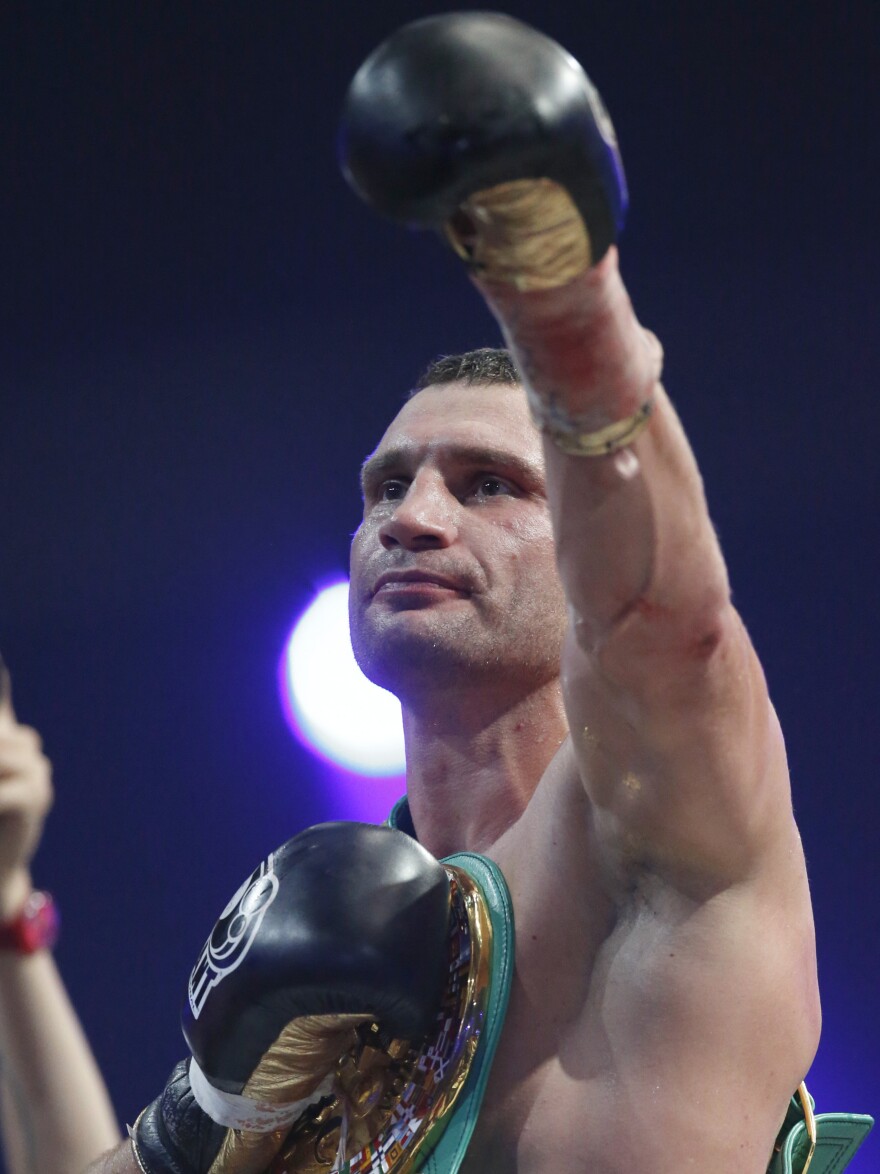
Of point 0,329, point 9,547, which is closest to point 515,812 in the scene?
point 9,547

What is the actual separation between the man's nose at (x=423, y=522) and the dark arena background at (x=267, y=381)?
1.00 meters

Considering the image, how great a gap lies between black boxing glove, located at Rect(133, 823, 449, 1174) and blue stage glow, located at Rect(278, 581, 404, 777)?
1369 millimetres

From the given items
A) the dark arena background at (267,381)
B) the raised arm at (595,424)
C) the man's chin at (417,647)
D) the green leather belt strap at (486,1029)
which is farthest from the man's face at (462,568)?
the dark arena background at (267,381)

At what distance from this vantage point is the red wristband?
71 centimetres

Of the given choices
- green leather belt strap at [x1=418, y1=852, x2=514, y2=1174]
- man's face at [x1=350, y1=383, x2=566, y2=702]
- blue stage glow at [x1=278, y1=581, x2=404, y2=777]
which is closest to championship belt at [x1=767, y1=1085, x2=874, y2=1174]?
green leather belt strap at [x1=418, y1=852, x2=514, y2=1174]

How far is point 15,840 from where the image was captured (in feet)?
2.17

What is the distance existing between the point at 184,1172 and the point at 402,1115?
0.75 ft

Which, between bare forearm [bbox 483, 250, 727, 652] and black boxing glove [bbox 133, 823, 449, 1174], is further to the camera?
black boxing glove [bbox 133, 823, 449, 1174]

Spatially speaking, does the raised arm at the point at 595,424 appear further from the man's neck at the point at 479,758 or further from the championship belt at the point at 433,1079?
the man's neck at the point at 479,758

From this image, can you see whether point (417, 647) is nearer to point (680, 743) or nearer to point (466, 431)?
point (466, 431)

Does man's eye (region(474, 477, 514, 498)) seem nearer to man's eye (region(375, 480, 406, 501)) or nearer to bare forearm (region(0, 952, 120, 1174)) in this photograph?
man's eye (region(375, 480, 406, 501))

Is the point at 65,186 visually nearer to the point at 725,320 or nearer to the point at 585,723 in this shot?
the point at 725,320

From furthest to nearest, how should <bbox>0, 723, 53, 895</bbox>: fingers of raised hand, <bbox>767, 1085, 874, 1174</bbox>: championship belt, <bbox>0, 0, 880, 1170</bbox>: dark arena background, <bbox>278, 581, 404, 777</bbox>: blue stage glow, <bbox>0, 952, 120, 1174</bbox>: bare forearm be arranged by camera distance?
<bbox>278, 581, 404, 777</bbox>: blue stage glow, <bbox>0, 0, 880, 1170</bbox>: dark arena background, <bbox>767, 1085, 874, 1174</bbox>: championship belt, <bbox>0, 952, 120, 1174</bbox>: bare forearm, <bbox>0, 723, 53, 895</bbox>: fingers of raised hand

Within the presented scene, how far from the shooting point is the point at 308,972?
3.29ft
